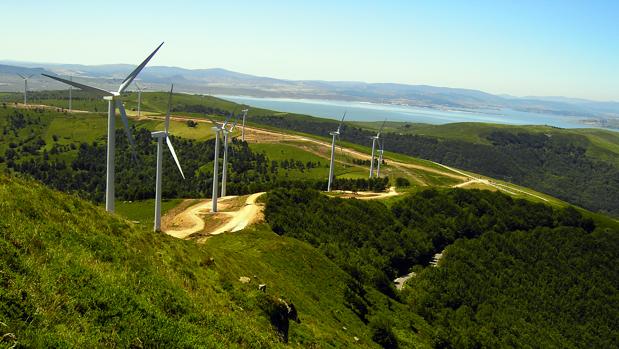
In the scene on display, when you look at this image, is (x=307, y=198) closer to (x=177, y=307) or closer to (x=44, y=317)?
(x=177, y=307)

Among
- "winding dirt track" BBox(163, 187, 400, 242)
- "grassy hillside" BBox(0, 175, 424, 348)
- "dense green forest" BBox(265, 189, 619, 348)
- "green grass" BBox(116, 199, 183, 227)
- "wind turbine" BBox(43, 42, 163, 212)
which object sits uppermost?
"wind turbine" BBox(43, 42, 163, 212)

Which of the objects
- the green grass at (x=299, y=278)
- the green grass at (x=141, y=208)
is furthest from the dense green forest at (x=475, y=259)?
the green grass at (x=141, y=208)

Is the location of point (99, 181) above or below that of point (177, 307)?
below

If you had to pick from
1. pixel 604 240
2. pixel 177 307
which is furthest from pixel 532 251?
pixel 177 307

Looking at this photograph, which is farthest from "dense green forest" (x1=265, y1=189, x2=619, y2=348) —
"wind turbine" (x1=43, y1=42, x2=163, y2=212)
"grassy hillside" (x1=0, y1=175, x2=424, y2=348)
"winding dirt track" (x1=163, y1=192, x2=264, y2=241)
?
"wind turbine" (x1=43, y1=42, x2=163, y2=212)

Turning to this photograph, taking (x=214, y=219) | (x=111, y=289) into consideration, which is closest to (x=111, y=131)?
(x=111, y=289)

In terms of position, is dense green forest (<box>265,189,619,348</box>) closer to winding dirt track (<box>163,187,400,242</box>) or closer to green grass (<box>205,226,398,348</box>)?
winding dirt track (<box>163,187,400,242</box>)

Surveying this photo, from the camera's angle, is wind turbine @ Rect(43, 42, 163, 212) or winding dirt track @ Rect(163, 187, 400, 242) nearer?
wind turbine @ Rect(43, 42, 163, 212)
